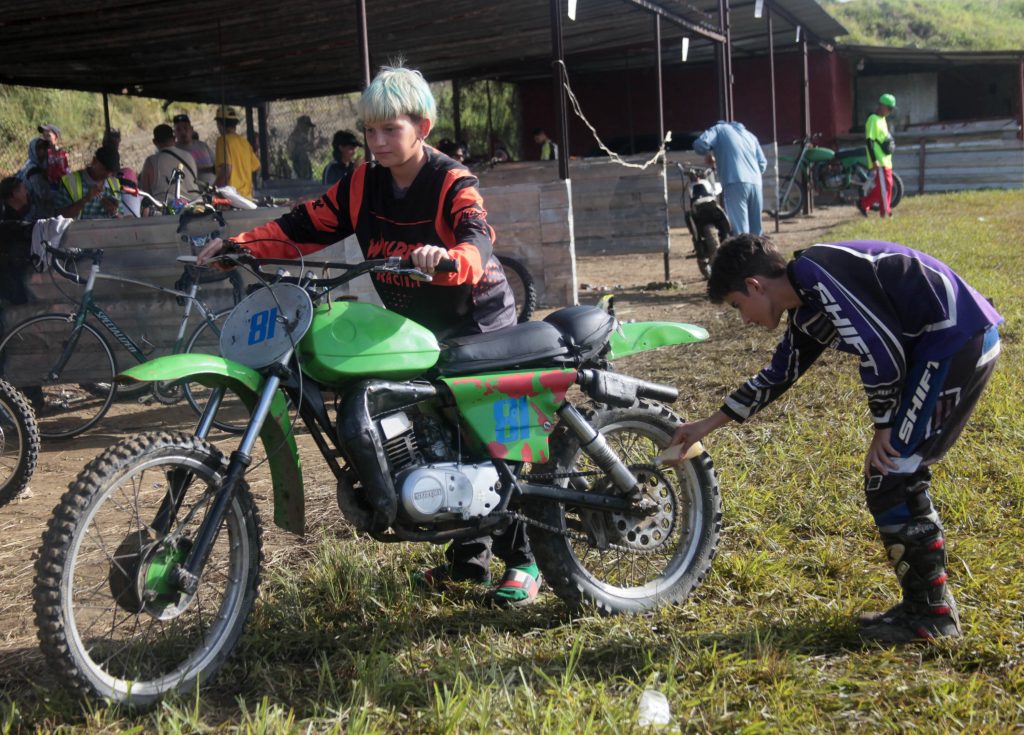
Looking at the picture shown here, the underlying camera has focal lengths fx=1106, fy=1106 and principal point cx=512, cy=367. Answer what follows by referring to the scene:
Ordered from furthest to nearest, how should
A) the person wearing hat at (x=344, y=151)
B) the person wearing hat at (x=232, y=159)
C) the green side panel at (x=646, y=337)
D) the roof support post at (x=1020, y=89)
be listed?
the roof support post at (x=1020, y=89) → the person wearing hat at (x=344, y=151) → the person wearing hat at (x=232, y=159) → the green side panel at (x=646, y=337)

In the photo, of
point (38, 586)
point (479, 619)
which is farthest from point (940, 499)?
point (38, 586)

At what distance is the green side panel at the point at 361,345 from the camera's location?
10.3ft

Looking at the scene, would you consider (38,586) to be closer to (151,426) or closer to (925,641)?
(925,641)

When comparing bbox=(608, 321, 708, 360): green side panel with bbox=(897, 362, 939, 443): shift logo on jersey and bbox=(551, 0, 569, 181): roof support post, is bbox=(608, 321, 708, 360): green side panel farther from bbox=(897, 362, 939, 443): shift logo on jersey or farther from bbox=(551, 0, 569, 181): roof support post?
bbox=(551, 0, 569, 181): roof support post

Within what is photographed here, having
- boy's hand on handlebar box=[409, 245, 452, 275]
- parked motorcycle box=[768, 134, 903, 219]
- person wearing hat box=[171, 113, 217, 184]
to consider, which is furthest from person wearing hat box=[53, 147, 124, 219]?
parked motorcycle box=[768, 134, 903, 219]

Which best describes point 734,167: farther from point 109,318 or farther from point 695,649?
point 695,649

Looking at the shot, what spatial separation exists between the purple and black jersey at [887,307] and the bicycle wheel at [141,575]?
1729mm

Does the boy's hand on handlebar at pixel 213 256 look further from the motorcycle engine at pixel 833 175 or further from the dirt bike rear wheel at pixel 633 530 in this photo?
the motorcycle engine at pixel 833 175

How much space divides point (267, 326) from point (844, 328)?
1607 mm

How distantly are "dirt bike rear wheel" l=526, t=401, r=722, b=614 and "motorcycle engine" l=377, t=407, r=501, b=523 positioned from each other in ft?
0.84

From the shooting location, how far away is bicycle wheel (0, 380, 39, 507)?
5.28 meters

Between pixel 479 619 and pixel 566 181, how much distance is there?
21.1ft

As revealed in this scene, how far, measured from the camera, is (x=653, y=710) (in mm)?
→ 2830

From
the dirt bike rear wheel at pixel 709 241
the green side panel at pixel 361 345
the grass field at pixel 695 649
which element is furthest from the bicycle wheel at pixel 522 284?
the green side panel at pixel 361 345
